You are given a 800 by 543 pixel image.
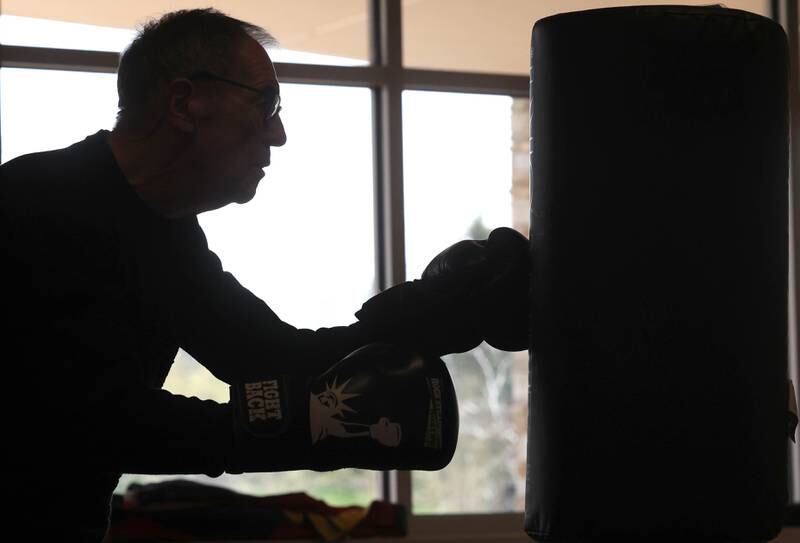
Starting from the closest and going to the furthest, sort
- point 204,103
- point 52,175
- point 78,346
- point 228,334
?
1. point 78,346
2. point 52,175
3. point 204,103
4. point 228,334

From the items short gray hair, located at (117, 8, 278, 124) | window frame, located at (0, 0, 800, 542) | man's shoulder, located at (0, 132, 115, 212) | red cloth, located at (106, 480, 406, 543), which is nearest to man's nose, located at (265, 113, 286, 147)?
short gray hair, located at (117, 8, 278, 124)

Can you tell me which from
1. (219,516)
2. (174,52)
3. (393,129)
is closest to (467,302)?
(174,52)

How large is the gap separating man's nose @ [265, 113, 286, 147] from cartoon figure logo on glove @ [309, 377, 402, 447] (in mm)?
432

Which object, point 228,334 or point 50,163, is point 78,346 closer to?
point 50,163

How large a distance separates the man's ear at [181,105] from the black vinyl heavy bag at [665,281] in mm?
558

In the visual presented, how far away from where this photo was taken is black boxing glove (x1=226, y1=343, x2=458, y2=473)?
1.49 meters

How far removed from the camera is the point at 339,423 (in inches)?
59.7

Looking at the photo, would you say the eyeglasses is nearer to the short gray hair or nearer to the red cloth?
the short gray hair

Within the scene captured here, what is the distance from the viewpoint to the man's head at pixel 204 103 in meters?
1.73

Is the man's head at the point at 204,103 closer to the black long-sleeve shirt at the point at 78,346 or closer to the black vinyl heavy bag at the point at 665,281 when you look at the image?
the black long-sleeve shirt at the point at 78,346

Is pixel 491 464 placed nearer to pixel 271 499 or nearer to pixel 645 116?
pixel 271 499

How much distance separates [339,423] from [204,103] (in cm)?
53

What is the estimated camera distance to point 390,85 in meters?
3.85

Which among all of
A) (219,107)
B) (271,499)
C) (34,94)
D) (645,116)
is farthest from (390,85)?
(645,116)
